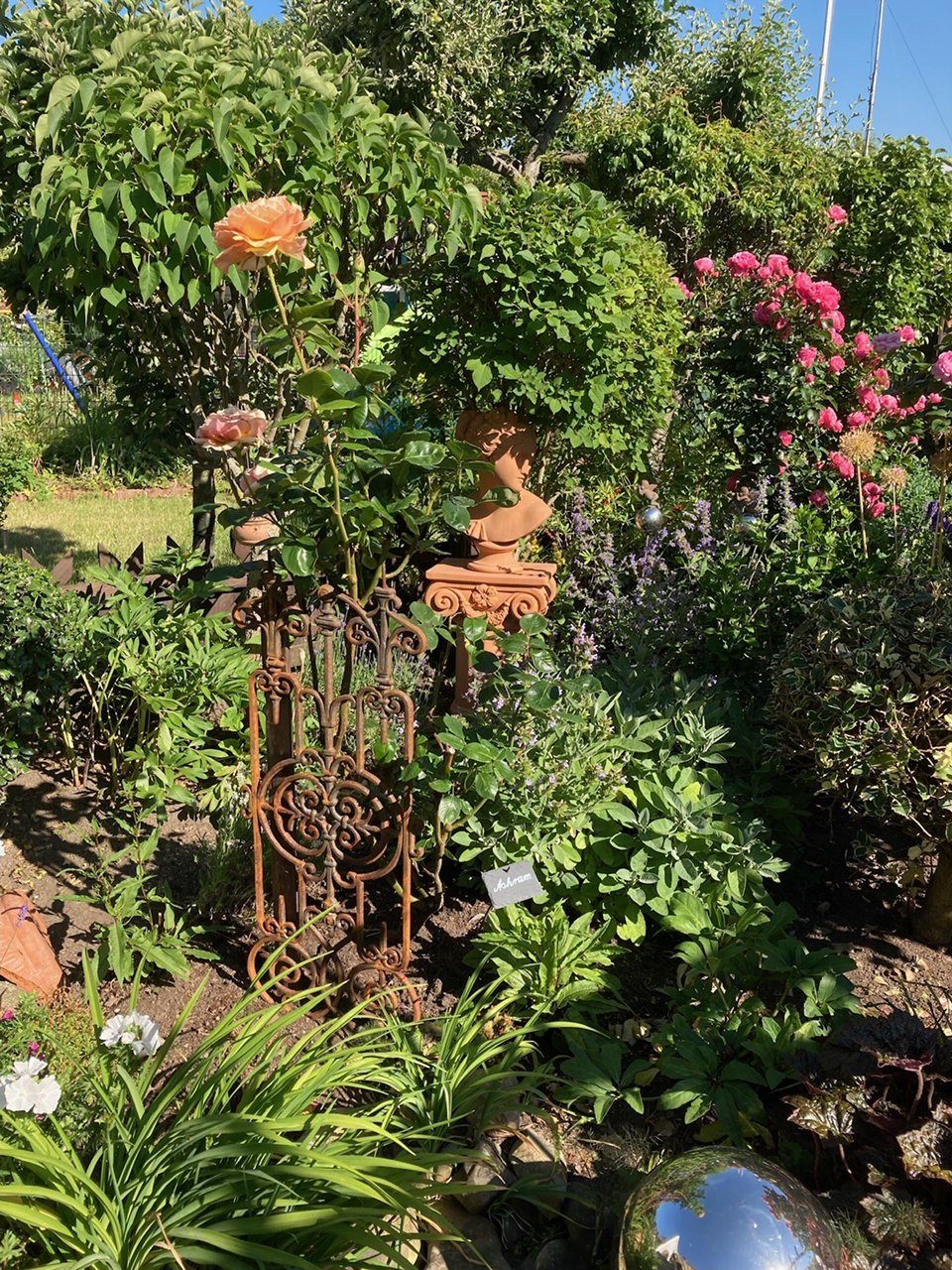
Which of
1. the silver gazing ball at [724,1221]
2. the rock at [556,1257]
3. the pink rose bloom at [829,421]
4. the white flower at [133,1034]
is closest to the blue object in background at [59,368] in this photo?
the pink rose bloom at [829,421]

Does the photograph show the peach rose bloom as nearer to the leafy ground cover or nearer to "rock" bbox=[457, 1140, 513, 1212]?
the leafy ground cover

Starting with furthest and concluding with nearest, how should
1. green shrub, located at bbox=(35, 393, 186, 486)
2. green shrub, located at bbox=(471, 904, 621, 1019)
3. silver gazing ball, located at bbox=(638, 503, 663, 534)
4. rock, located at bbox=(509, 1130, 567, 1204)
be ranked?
green shrub, located at bbox=(35, 393, 186, 486), silver gazing ball, located at bbox=(638, 503, 663, 534), green shrub, located at bbox=(471, 904, 621, 1019), rock, located at bbox=(509, 1130, 567, 1204)

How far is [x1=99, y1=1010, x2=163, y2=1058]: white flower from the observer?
1865mm

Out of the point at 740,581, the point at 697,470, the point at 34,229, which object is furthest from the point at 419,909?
the point at 697,470

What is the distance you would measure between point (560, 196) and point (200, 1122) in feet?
11.2

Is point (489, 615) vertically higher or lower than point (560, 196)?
lower

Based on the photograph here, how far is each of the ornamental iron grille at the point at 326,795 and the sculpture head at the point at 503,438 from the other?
1543 mm

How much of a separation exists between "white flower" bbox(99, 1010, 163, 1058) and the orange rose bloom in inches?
55.1

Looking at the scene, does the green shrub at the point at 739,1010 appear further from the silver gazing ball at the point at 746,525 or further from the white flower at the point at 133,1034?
the silver gazing ball at the point at 746,525

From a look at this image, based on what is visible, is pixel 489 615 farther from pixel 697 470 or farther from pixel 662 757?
Result: pixel 697 470

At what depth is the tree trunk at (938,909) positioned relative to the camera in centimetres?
266

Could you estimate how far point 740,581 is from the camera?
365cm

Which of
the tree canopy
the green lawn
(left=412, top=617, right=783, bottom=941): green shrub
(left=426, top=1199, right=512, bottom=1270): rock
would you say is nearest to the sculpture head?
(left=412, top=617, right=783, bottom=941): green shrub

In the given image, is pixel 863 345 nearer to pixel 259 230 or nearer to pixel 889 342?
pixel 889 342
